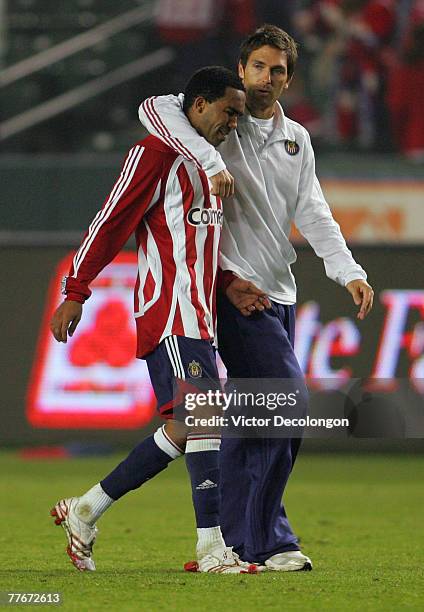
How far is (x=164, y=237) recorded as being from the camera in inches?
194

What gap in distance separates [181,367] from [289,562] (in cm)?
88

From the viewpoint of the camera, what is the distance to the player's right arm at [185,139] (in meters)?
4.74

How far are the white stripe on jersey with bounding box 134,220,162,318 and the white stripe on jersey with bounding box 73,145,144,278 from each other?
6.7 inches

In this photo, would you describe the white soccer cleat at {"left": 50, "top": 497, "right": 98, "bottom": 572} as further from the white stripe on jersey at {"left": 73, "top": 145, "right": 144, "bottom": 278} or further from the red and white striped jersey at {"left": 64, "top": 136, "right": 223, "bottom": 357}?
the white stripe on jersey at {"left": 73, "top": 145, "right": 144, "bottom": 278}

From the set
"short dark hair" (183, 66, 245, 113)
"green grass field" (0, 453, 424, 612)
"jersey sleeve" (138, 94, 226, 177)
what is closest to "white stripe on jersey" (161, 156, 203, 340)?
"jersey sleeve" (138, 94, 226, 177)

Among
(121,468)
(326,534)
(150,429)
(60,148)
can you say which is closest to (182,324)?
(121,468)

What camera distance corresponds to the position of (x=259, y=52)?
16.6ft

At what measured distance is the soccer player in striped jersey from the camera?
484 cm

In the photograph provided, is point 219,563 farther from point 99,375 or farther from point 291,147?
point 99,375

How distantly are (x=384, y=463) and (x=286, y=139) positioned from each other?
5501 millimetres

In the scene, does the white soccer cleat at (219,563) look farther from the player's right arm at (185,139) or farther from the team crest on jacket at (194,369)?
the player's right arm at (185,139)

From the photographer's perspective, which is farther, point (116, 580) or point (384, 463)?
point (384, 463)

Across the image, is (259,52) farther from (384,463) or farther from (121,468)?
(384,463)

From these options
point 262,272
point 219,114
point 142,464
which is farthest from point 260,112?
point 142,464
